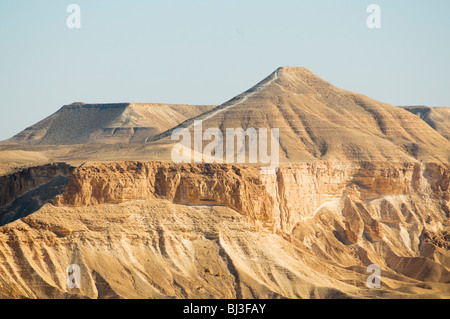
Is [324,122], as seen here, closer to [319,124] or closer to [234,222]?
[319,124]

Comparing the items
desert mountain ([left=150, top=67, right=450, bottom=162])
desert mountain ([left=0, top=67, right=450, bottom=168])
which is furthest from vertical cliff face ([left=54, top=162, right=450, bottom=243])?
desert mountain ([left=150, top=67, right=450, bottom=162])

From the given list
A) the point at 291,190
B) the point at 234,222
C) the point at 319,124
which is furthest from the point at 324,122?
the point at 234,222

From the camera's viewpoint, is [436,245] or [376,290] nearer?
[376,290]

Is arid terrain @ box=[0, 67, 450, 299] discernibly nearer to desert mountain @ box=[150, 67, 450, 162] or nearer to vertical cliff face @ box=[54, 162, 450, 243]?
vertical cliff face @ box=[54, 162, 450, 243]

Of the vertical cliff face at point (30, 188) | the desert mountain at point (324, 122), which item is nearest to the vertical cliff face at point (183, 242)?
the vertical cliff face at point (30, 188)

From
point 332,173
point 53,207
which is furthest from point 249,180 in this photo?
point 332,173
